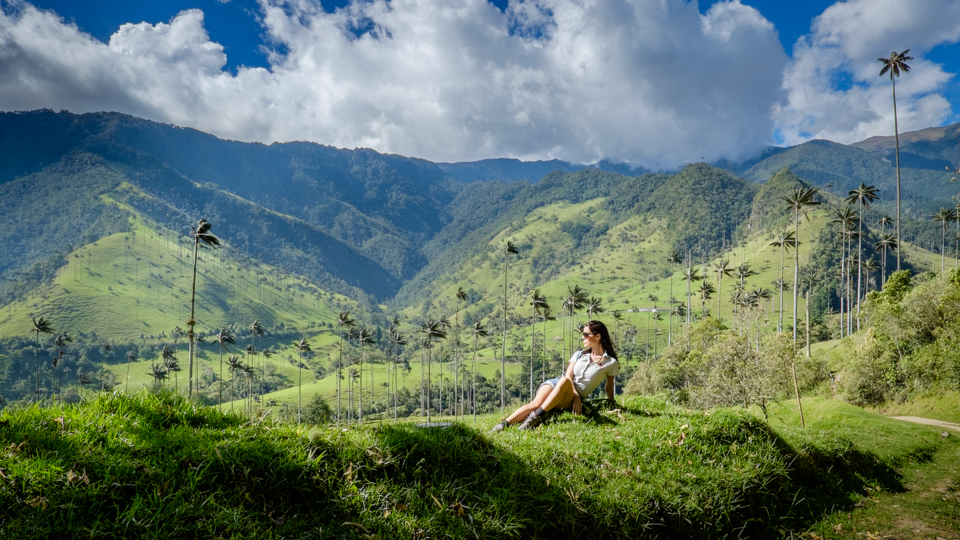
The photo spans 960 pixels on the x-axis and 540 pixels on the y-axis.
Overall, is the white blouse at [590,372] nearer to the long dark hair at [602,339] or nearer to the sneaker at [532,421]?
the long dark hair at [602,339]

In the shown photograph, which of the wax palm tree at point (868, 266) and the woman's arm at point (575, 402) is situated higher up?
the wax palm tree at point (868, 266)

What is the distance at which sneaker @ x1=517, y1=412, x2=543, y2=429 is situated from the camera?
23.1ft

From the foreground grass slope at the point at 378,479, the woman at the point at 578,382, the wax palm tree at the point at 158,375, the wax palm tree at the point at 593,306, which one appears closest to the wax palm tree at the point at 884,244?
the wax palm tree at the point at 593,306

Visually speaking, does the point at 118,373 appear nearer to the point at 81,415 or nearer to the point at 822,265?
the point at 81,415

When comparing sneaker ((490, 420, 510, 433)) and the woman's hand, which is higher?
the woman's hand

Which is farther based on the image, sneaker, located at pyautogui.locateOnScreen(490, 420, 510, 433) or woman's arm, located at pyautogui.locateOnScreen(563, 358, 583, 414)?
woman's arm, located at pyautogui.locateOnScreen(563, 358, 583, 414)

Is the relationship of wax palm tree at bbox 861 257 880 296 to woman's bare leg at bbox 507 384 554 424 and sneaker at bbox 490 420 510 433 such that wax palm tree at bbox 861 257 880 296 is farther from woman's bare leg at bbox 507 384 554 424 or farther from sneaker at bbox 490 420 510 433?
sneaker at bbox 490 420 510 433

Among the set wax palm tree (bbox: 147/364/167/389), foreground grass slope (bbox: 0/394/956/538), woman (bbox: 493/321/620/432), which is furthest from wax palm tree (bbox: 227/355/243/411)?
foreground grass slope (bbox: 0/394/956/538)

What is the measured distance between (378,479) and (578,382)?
4.40 metres

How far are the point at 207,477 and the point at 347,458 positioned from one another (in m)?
1.09

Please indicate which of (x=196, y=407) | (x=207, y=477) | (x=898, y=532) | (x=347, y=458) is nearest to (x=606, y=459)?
(x=347, y=458)

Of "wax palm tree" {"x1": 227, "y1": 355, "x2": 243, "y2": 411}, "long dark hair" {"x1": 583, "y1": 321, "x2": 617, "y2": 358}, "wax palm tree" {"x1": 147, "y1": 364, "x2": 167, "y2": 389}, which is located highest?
"long dark hair" {"x1": 583, "y1": 321, "x2": 617, "y2": 358}

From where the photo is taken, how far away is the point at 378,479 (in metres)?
4.14

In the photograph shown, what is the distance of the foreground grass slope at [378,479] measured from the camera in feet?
10.3
